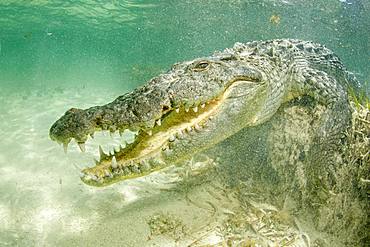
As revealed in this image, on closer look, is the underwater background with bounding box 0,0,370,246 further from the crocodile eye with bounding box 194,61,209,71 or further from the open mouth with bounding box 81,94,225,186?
the crocodile eye with bounding box 194,61,209,71

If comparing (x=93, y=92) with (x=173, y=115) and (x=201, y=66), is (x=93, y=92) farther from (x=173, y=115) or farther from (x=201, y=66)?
(x=173, y=115)

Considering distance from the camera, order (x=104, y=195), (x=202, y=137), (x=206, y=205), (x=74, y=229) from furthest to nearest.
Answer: (x=104, y=195) < (x=206, y=205) < (x=74, y=229) < (x=202, y=137)

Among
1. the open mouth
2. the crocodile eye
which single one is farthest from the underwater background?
the crocodile eye

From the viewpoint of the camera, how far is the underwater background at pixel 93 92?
4025 mm

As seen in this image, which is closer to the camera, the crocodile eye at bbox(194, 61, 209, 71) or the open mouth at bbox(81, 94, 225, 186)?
the open mouth at bbox(81, 94, 225, 186)

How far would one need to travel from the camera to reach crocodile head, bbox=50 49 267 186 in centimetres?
A: 281

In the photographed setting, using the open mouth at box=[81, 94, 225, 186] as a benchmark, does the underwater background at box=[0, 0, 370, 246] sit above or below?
below

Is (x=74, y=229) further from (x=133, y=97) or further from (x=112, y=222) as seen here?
(x=133, y=97)

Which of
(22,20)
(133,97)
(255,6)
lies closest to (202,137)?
(133,97)

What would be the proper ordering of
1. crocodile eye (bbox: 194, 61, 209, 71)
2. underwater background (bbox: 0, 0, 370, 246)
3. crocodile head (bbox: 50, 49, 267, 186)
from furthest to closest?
underwater background (bbox: 0, 0, 370, 246) < crocodile eye (bbox: 194, 61, 209, 71) < crocodile head (bbox: 50, 49, 267, 186)

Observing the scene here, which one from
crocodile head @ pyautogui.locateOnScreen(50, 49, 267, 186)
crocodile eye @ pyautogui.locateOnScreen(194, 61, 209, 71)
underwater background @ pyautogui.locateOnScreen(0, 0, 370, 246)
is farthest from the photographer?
underwater background @ pyautogui.locateOnScreen(0, 0, 370, 246)

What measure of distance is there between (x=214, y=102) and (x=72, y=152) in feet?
13.2

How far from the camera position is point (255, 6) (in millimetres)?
19656

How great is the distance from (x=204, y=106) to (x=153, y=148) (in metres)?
0.69
